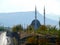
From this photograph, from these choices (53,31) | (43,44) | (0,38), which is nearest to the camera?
(0,38)

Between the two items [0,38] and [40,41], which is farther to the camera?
[40,41]

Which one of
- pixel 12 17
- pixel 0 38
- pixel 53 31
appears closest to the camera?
pixel 0 38

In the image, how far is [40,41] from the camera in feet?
52.3

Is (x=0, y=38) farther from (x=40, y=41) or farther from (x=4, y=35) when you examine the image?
(x=40, y=41)

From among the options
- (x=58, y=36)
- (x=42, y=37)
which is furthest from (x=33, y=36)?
(x=58, y=36)

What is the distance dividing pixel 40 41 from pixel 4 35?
2.37 meters

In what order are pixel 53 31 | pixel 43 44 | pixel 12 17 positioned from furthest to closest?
pixel 12 17 → pixel 53 31 → pixel 43 44

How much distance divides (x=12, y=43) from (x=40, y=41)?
5.77 ft

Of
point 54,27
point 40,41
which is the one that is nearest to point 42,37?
point 40,41

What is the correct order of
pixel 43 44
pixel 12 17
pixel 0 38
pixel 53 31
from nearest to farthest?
pixel 0 38 → pixel 43 44 → pixel 53 31 → pixel 12 17

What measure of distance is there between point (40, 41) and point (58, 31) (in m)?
1.29

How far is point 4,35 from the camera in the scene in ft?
48.5

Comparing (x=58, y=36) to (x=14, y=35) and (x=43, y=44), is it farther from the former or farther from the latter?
(x=14, y=35)

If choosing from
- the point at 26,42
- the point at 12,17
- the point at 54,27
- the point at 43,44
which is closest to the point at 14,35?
the point at 26,42
